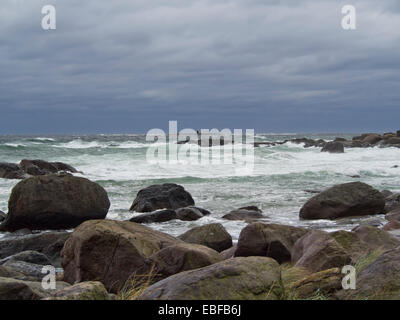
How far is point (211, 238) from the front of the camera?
30.7 feet

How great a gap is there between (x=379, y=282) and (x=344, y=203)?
894 cm

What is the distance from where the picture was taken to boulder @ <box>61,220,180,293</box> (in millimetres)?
7062

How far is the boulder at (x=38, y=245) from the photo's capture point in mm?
9641

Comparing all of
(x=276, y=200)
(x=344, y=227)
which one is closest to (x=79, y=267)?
(x=344, y=227)

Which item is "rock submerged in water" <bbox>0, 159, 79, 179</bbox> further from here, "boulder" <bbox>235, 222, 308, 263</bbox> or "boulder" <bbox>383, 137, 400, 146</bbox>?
"boulder" <bbox>383, 137, 400, 146</bbox>

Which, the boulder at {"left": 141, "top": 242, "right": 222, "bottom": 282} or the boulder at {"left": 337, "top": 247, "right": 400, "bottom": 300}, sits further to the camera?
the boulder at {"left": 141, "top": 242, "right": 222, "bottom": 282}

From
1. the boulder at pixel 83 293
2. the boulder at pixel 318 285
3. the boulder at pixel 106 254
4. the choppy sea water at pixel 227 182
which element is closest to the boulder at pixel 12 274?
the boulder at pixel 106 254

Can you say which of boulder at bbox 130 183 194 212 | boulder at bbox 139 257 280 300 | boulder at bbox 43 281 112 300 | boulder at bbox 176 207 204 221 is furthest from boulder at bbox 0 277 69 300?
boulder at bbox 130 183 194 212

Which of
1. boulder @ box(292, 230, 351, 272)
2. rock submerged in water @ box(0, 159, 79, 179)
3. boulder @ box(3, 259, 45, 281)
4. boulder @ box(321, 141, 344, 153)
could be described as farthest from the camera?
boulder @ box(321, 141, 344, 153)

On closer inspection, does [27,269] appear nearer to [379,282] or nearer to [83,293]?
[83,293]

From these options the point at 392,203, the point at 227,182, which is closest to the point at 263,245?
the point at 392,203

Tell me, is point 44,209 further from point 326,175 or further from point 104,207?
point 326,175

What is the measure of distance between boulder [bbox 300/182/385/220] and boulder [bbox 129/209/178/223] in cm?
339

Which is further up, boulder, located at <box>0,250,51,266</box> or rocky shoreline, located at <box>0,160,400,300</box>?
rocky shoreline, located at <box>0,160,400,300</box>
